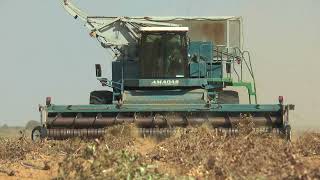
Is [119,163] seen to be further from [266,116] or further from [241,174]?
[266,116]

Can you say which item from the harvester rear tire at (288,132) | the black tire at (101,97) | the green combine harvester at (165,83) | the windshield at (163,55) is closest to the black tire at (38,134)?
the green combine harvester at (165,83)

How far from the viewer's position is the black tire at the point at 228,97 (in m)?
15.9

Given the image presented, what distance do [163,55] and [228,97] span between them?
198 centimetres

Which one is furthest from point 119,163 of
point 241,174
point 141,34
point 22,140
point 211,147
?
point 141,34

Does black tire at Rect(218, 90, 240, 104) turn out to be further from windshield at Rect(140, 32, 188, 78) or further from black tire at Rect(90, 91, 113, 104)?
black tire at Rect(90, 91, 113, 104)

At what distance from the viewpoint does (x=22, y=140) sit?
1127 cm

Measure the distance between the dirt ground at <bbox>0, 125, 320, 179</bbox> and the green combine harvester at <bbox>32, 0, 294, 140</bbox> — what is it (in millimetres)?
3128

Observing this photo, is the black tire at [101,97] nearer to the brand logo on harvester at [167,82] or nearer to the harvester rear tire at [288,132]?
the brand logo on harvester at [167,82]

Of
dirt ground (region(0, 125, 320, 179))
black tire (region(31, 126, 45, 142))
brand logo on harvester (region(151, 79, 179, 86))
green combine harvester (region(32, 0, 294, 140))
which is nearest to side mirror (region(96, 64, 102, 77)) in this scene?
green combine harvester (region(32, 0, 294, 140))

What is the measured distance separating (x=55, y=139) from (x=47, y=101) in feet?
3.15

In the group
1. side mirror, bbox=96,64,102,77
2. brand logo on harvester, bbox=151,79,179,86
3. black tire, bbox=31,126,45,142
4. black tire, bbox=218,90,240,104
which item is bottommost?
black tire, bbox=31,126,45,142

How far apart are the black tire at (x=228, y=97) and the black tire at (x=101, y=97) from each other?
9.29 ft

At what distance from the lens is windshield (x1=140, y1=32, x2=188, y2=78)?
1565cm

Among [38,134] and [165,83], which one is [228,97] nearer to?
[165,83]
